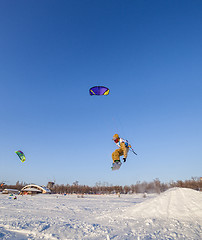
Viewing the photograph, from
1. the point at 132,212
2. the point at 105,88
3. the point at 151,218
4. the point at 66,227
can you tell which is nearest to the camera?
the point at 66,227

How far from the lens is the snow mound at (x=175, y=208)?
5.96 m

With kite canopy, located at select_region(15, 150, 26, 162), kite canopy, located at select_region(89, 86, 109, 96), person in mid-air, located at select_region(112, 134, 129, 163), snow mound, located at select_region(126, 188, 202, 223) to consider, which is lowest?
snow mound, located at select_region(126, 188, 202, 223)

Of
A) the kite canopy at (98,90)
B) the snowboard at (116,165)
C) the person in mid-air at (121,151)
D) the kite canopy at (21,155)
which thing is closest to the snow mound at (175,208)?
the snowboard at (116,165)

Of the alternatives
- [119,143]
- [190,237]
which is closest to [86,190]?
[119,143]

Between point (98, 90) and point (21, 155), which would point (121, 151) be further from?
point (21, 155)

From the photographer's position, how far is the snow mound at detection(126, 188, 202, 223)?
235 inches

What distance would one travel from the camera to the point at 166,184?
53.0 metres

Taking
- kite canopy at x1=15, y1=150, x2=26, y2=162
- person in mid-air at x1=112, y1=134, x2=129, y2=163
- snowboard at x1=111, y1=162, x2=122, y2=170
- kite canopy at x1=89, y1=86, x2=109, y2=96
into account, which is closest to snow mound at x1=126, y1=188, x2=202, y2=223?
snowboard at x1=111, y1=162, x2=122, y2=170

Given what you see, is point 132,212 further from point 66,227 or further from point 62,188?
point 62,188

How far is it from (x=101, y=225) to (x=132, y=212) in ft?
6.71

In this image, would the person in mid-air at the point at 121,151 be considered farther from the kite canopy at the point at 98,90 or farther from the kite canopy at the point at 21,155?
the kite canopy at the point at 21,155

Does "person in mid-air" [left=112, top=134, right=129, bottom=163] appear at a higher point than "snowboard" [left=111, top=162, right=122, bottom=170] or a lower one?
higher

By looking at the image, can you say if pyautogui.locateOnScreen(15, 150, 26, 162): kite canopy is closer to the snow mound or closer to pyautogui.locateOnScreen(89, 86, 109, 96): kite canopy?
pyautogui.locateOnScreen(89, 86, 109, 96): kite canopy

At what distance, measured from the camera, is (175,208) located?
6.61 m
